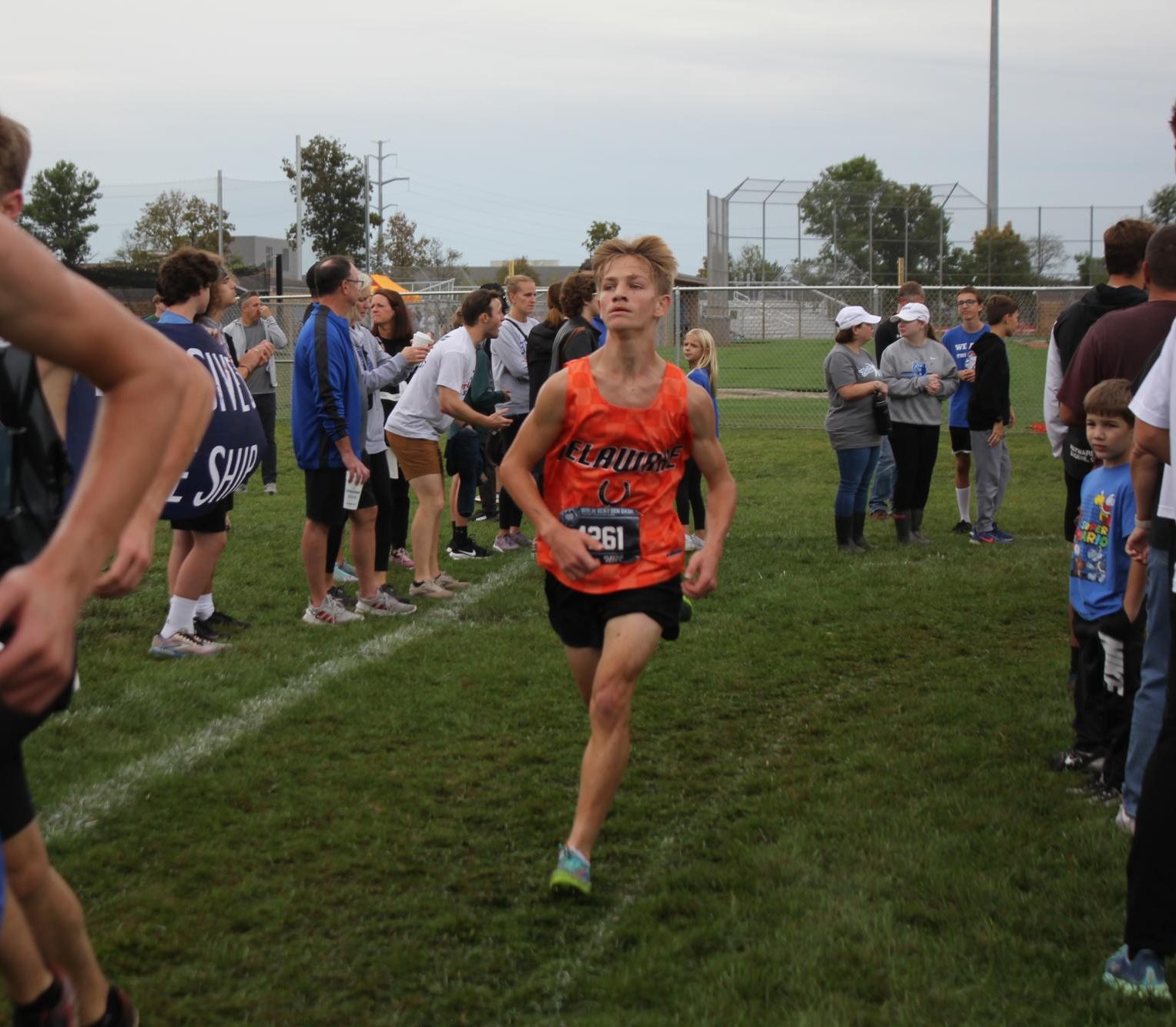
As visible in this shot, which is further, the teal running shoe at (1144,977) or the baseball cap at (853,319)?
the baseball cap at (853,319)

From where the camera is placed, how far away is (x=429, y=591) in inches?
372

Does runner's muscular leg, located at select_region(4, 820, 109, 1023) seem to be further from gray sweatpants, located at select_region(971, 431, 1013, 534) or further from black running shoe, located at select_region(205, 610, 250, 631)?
gray sweatpants, located at select_region(971, 431, 1013, 534)

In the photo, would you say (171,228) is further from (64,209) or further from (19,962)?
(19,962)

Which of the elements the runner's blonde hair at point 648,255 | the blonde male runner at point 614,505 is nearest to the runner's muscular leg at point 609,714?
the blonde male runner at point 614,505

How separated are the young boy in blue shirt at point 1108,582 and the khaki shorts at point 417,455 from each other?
5186 millimetres

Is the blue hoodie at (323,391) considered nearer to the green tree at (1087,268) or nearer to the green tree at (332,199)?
the green tree at (1087,268)

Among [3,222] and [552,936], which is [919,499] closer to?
[552,936]

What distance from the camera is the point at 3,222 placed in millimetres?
1790

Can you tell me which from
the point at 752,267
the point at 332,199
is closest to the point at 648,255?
the point at 752,267

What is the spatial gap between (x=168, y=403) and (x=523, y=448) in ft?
9.51

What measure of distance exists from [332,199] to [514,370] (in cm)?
4237

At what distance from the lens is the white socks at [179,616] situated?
762cm

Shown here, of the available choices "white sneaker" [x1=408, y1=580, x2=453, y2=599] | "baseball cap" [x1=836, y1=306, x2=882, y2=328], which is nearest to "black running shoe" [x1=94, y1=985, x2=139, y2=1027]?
"white sneaker" [x1=408, y1=580, x2=453, y2=599]

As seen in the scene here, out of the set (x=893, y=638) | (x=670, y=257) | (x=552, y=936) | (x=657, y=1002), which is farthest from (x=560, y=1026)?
(x=893, y=638)
